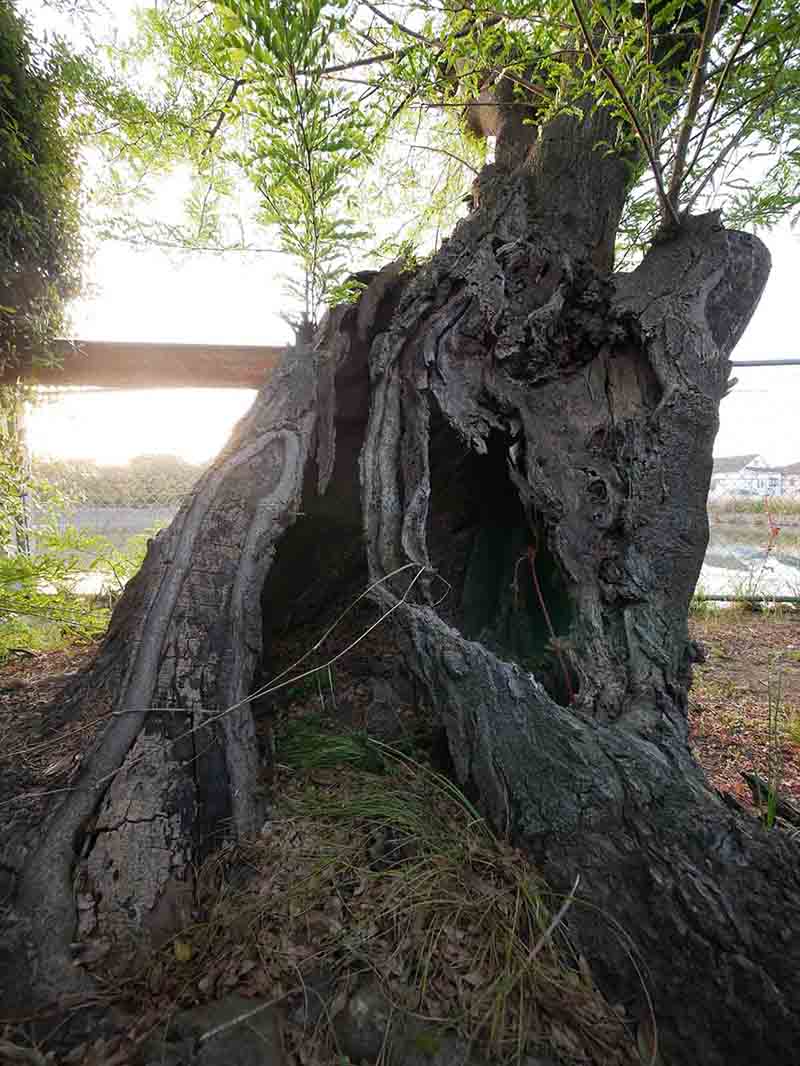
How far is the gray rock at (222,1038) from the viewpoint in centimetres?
78

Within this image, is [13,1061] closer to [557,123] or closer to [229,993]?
[229,993]

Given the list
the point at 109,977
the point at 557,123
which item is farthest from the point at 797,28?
the point at 109,977

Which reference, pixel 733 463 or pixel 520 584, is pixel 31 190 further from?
pixel 733 463

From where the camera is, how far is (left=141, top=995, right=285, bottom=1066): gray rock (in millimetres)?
782

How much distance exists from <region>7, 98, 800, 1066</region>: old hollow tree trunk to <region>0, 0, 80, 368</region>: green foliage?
1478 millimetres

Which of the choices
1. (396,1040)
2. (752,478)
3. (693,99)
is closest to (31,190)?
(693,99)

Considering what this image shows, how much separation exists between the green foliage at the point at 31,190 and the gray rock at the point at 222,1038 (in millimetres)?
2644

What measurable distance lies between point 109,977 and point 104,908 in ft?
0.38

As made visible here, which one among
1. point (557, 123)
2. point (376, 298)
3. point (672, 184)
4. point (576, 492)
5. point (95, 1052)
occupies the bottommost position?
point (95, 1052)

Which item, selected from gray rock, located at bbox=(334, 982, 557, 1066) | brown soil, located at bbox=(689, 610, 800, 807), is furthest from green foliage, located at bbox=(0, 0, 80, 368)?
brown soil, located at bbox=(689, 610, 800, 807)

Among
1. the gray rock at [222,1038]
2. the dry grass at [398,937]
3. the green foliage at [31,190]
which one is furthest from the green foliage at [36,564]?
the gray rock at [222,1038]

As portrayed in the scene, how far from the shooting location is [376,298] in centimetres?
193

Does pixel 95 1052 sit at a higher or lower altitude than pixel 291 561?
lower

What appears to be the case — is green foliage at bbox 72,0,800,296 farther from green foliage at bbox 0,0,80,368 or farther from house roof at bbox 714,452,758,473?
house roof at bbox 714,452,758,473
